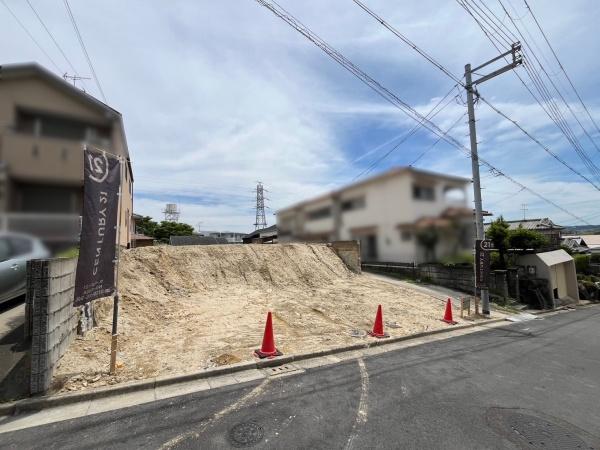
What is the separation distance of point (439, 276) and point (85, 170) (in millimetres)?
15278

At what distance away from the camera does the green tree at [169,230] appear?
38.9 m

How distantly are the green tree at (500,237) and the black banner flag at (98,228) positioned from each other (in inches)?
720

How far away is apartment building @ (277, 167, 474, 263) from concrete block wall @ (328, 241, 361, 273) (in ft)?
22.0

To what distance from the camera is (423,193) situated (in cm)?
737

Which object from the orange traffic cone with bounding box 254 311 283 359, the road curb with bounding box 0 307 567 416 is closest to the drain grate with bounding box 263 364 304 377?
the road curb with bounding box 0 307 567 416

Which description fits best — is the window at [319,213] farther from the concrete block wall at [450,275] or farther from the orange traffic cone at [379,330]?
the concrete block wall at [450,275]

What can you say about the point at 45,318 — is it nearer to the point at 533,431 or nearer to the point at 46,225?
the point at 46,225

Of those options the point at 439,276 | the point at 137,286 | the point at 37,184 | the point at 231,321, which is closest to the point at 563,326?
the point at 439,276

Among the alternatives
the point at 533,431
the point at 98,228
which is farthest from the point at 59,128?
the point at 533,431

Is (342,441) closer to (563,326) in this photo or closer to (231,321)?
(231,321)

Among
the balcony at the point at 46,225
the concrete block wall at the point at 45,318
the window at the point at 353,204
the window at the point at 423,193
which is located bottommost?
the concrete block wall at the point at 45,318

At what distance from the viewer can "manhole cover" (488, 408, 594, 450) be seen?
11.1 feet

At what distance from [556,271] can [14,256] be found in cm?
2341

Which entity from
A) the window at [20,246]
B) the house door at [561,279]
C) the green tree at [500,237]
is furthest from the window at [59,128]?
the house door at [561,279]
